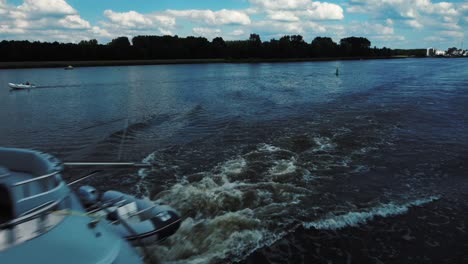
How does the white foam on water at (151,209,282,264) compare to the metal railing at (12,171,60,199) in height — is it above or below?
below

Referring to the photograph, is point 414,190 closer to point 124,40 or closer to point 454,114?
point 454,114

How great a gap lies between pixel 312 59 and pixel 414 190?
13644 centimetres

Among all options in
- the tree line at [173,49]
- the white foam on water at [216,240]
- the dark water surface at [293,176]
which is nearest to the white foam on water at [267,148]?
the dark water surface at [293,176]

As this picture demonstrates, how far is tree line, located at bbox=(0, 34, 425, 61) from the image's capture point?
124625 mm

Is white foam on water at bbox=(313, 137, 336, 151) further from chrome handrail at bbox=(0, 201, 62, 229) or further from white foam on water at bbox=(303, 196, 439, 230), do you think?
chrome handrail at bbox=(0, 201, 62, 229)

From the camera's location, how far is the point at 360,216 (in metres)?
7.49

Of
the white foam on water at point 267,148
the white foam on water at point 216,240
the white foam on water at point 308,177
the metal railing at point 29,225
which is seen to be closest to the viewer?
the metal railing at point 29,225

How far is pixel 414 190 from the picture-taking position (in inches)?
345

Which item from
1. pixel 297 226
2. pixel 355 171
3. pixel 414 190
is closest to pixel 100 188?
pixel 297 226

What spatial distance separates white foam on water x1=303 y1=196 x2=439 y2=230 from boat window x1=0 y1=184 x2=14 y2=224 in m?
5.17

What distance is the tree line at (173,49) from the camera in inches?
4906

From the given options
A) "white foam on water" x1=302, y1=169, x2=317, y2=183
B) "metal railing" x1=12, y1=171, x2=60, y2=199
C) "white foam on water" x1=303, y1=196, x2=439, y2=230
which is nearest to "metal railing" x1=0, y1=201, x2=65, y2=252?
"metal railing" x1=12, y1=171, x2=60, y2=199

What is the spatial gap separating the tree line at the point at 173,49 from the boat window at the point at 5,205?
442ft

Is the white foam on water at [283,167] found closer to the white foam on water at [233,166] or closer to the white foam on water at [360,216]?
the white foam on water at [233,166]
